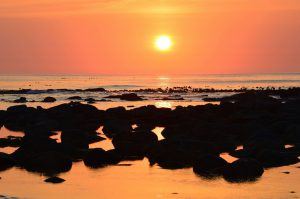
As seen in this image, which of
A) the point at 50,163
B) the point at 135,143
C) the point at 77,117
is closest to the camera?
the point at 50,163

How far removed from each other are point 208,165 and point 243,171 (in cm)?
194

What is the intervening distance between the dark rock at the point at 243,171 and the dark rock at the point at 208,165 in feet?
2.50

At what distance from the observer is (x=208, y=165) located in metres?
26.9

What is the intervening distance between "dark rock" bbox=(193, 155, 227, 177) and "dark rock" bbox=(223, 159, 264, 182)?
2.50ft

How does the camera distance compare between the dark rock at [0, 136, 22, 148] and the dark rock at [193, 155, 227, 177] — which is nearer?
the dark rock at [193, 155, 227, 177]

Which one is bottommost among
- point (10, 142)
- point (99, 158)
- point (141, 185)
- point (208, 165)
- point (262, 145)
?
point (10, 142)

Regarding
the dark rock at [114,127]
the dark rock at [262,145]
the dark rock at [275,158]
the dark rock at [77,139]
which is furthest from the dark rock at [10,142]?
the dark rock at [275,158]

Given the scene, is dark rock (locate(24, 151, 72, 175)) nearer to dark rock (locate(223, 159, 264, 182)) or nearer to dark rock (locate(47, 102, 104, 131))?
dark rock (locate(223, 159, 264, 182))

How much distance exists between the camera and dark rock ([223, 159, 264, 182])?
25.3 meters

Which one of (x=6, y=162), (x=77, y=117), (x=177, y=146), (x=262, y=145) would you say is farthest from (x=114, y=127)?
(x=6, y=162)

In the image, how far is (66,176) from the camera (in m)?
26.1

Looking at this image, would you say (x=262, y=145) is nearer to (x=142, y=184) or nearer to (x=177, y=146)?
(x=177, y=146)

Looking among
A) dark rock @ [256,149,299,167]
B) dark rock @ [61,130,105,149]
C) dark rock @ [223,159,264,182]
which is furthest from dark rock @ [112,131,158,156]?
dark rock @ [223,159,264,182]

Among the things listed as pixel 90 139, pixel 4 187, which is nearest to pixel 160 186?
pixel 4 187
